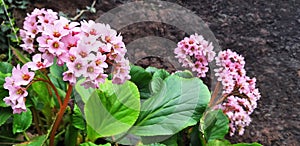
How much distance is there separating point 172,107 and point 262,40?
1248 mm

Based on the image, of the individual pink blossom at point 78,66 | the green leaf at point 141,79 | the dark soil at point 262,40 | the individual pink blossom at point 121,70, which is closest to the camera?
the individual pink blossom at point 78,66

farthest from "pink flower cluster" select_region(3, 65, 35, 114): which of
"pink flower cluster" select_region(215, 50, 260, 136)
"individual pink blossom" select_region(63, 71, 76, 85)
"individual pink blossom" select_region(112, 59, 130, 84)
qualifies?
"pink flower cluster" select_region(215, 50, 260, 136)

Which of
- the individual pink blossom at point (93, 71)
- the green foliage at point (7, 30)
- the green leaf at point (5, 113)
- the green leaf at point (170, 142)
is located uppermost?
the green foliage at point (7, 30)

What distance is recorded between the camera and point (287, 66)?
2.30m

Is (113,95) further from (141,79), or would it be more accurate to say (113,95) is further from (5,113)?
(5,113)

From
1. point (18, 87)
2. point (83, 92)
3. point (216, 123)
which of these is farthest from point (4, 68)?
point (216, 123)

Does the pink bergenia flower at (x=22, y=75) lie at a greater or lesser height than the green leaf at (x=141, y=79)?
greater

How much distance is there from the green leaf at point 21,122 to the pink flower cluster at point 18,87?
0.80ft

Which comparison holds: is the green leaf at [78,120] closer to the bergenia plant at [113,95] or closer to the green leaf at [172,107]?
the bergenia plant at [113,95]

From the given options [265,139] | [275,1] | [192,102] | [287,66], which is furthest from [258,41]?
[192,102]

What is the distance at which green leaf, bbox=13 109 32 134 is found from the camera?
136cm

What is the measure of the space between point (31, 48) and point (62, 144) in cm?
44

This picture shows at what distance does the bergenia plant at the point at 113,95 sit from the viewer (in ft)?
3.63

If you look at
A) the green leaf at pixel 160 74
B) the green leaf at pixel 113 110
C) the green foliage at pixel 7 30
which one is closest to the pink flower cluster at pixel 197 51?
the green leaf at pixel 160 74
